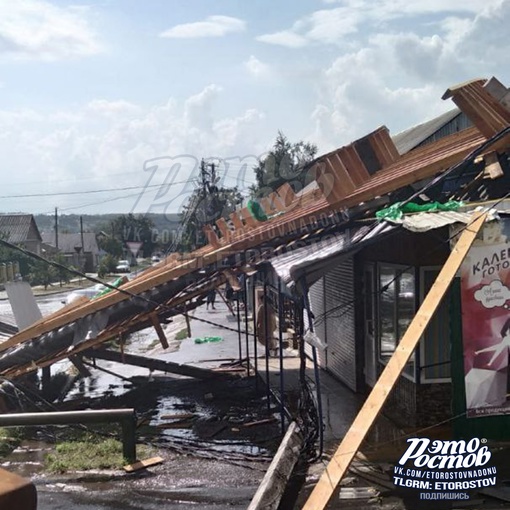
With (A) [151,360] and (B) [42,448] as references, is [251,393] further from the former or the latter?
(B) [42,448]

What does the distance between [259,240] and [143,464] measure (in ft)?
12.3

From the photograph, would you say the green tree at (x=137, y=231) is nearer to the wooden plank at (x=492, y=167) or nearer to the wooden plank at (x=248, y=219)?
the wooden plank at (x=248, y=219)

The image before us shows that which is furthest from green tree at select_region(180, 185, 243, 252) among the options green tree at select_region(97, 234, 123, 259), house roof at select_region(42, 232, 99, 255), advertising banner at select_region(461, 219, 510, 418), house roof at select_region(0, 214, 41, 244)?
house roof at select_region(42, 232, 99, 255)

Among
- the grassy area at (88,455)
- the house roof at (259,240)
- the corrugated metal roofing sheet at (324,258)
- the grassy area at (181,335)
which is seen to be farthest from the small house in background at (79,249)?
the corrugated metal roofing sheet at (324,258)

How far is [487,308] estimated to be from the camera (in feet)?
21.4

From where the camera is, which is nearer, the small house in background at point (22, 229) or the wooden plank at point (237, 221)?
the wooden plank at point (237, 221)

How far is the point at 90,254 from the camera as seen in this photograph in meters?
88.6

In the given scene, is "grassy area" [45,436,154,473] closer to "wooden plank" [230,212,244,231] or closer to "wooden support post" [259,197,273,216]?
"wooden plank" [230,212,244,231]

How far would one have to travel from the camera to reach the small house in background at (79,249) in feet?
269

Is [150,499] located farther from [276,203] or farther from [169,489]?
[276,203]

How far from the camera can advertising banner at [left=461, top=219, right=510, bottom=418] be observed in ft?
21.2

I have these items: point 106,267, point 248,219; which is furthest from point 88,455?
point 106,267

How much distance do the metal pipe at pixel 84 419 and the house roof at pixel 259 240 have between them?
2012 mm

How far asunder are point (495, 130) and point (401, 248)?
6.42 ft
